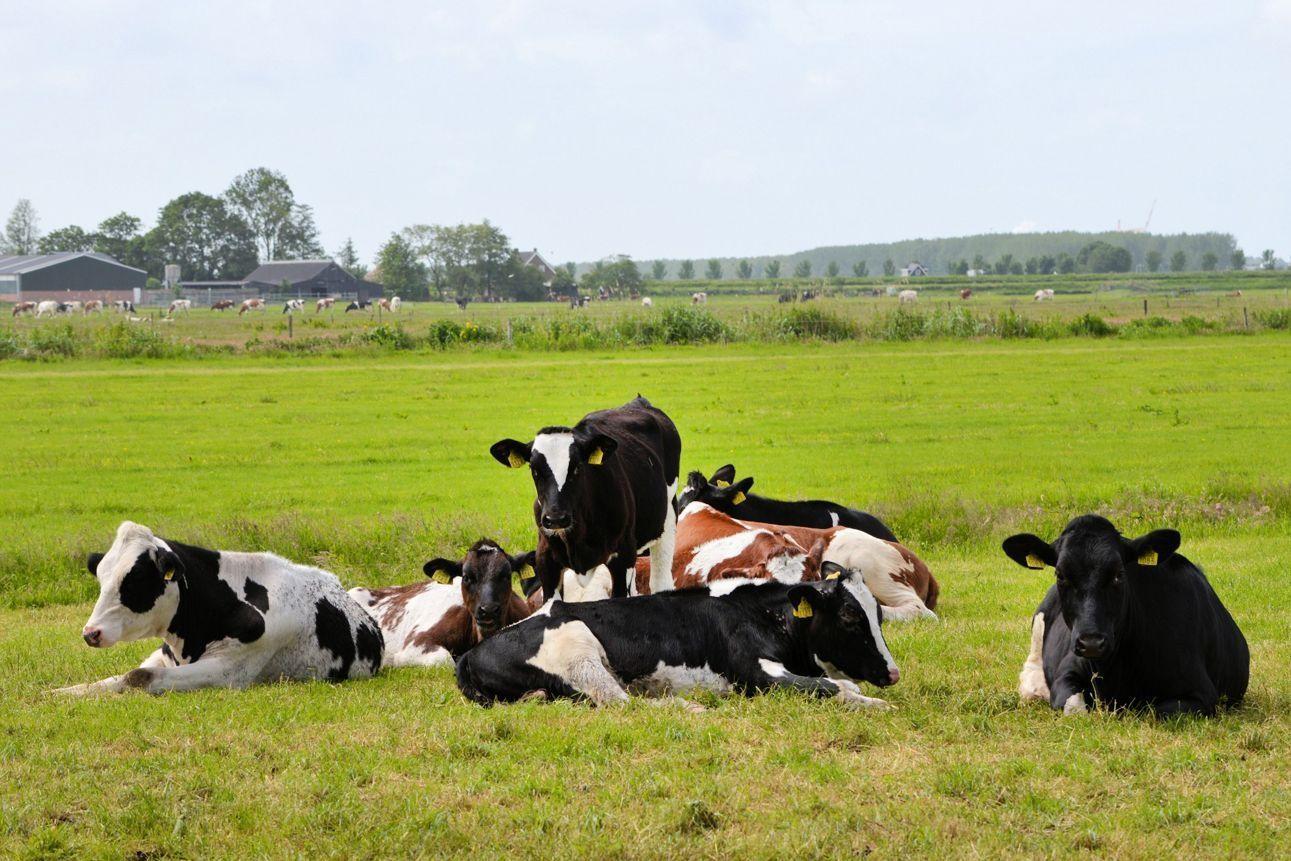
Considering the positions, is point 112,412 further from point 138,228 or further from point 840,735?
point 138,228

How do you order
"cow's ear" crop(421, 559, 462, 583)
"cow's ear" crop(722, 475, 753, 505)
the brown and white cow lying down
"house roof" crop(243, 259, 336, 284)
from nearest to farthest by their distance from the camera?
"cow's ear" crop(421, 559, 462, 583)
the brown and white cow lying down
"cow's ear" crop(722, 475, 753, 505)
"house roof" crop(243, 259, 336, 284)

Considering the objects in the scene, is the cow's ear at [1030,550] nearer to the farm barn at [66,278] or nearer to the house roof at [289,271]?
the farm barn at [66,278]

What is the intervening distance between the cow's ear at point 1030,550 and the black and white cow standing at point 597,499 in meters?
3.48

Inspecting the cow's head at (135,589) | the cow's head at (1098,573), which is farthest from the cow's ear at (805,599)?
the cow's head at (135,589)

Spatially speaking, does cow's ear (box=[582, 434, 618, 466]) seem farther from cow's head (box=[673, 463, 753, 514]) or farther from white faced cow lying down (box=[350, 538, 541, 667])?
cow's head (box=[673, 463, 753, 514])

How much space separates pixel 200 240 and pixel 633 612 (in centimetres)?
16462

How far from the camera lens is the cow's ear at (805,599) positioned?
30.6 ft

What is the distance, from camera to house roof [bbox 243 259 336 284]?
145 m

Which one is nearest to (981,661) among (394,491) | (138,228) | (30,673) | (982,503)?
(30,673)

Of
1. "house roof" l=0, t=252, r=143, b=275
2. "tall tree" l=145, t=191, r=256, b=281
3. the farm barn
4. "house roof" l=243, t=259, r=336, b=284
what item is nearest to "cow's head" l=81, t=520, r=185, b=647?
the farm barn

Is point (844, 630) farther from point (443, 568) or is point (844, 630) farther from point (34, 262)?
point (34, 262)

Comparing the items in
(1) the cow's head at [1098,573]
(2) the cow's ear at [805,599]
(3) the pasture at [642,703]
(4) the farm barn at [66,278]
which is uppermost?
(4) the farm barn at [66,278]

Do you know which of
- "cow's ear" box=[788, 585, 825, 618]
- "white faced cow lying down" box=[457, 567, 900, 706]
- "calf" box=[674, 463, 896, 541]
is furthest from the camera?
"calf" box=[674, 463, 896, 541]

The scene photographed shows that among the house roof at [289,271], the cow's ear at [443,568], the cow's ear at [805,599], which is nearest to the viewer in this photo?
the cow's ear at [805,599]
